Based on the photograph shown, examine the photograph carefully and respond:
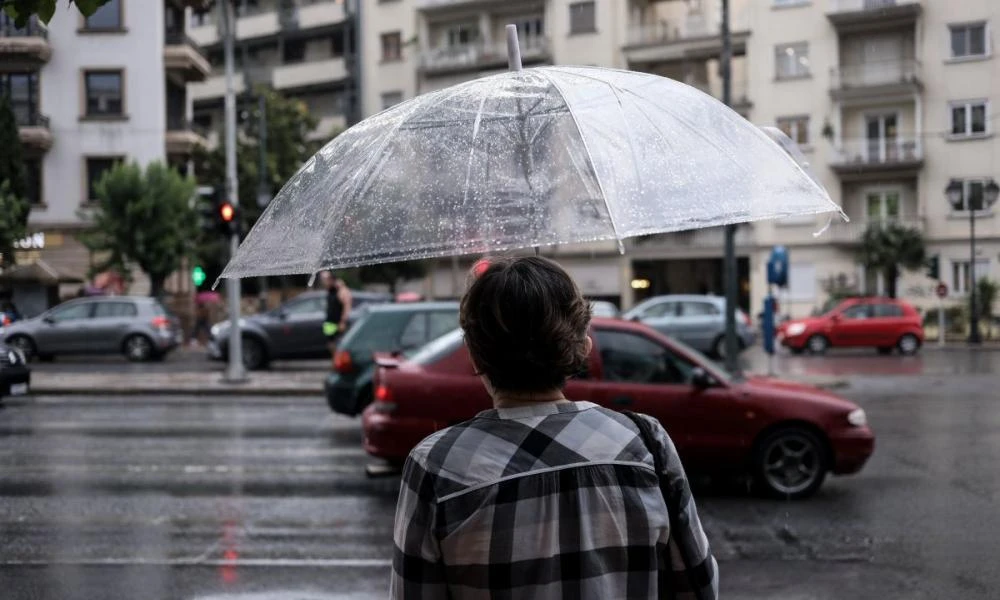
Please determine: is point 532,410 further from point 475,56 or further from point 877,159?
point 475,56

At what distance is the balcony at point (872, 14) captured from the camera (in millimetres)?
41219

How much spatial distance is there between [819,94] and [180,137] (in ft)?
82.0

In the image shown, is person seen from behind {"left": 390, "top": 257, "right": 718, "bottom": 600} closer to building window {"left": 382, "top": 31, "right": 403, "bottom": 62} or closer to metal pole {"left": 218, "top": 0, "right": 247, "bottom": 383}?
metal pole {"left": 218, "top": 0, "right": 247, "bottom": 383}

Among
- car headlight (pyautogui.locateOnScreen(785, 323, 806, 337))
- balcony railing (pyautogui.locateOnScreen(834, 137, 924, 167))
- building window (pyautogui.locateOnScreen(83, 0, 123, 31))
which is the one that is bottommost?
car headlight (pyautogui.locateOnScreen(785, 323, 806, 337))

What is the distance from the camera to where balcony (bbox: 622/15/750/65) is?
1769 inches

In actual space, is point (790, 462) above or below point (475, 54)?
below

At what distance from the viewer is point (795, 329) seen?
1235 inches

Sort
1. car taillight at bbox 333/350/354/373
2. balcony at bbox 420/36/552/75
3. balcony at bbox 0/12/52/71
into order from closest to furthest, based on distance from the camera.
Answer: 1. car taillight at bbox 333/350/354/373
2. balcony at bbox 0/12/52/71
3. balcony at bbox 420/36/552/75

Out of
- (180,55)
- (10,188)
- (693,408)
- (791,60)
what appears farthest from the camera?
(791,60)

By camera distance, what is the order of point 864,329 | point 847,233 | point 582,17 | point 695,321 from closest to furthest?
point 695,321
point 864,329
point 847,233
point 582,17

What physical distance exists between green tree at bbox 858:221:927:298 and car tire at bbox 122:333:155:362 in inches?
1055

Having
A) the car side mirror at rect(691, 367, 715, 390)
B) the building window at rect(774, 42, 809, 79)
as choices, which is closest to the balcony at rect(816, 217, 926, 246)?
the building window at rect(774, 42, 809, 79)

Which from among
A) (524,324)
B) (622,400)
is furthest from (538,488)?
(622,400)

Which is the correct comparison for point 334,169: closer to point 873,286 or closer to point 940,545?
point 940,545
